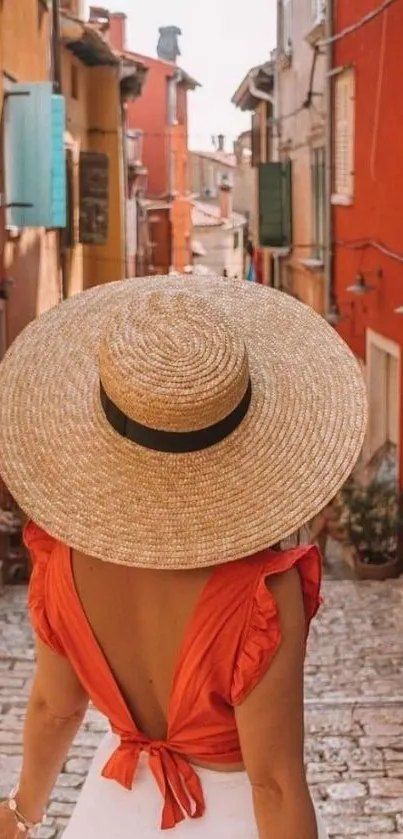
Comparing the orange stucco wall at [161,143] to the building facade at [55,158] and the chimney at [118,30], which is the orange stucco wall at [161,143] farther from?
the building facade at [55,158]

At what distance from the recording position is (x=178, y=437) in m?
2.02

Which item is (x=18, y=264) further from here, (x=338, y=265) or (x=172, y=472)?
(x=172, y=472)

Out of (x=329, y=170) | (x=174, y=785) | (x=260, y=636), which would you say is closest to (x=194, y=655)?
(x=260, y=636)

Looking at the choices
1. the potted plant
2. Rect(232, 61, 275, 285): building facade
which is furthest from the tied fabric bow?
Rect(232, 61, 275, 285): building facade

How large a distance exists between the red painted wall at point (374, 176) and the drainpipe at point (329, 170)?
15 centimetres

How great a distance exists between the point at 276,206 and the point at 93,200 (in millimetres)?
3125

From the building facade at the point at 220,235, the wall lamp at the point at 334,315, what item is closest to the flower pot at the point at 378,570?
the wall lamp at the point at 334,315

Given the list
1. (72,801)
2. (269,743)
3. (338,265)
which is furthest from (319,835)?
(338,265)

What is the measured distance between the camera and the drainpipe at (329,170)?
14.4 meters

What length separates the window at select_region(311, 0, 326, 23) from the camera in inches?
607

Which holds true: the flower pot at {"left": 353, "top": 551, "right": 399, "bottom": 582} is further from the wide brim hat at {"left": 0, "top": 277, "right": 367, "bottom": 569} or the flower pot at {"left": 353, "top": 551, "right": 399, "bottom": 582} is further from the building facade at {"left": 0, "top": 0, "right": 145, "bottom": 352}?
the wide brim hat at {"left": 0, "top": 277, "right": 367, "bottom": 569}

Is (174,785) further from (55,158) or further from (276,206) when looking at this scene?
(276,206)

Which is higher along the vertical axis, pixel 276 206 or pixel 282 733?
pixel 276 206

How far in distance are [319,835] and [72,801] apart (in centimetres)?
290
